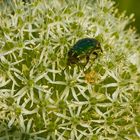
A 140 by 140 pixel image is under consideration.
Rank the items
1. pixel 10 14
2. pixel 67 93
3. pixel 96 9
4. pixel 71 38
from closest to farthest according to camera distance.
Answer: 1. pixel 67 93
2. pixel 71 38
3. pixel 10 14
4. pixel 96 9

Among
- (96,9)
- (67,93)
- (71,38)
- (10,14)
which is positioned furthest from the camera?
(96,9)

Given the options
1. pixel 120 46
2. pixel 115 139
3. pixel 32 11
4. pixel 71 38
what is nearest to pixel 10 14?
pixel 32 11

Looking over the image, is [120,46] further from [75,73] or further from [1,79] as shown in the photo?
[1,79]

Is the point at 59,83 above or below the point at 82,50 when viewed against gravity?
below
